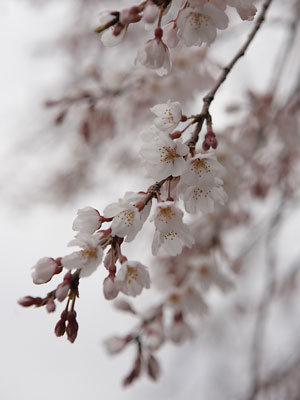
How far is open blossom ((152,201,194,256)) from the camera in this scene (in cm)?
75

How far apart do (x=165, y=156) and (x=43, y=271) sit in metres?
0.32

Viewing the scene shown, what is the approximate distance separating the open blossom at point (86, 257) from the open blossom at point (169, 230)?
0.43ft

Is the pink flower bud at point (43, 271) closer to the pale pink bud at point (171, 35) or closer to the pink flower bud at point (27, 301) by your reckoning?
the pink flower bud at point (27, 301)

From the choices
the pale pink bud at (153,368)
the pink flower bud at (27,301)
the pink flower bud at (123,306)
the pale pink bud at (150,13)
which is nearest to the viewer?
the pale pink bud at (150,13)

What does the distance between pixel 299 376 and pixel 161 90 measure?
1.71 m

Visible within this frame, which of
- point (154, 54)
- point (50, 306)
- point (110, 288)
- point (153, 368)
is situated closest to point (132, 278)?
point (110, 288)

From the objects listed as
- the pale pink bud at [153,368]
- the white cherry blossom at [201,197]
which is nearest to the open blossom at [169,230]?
the white cherry blossom at [201,197]

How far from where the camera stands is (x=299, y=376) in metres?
2.02

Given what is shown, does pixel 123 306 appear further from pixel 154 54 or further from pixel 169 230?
pixel 154 54

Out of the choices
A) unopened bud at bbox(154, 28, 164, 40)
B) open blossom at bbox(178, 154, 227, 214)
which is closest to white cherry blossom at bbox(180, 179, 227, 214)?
open blossom at bbox(178, 154, 227, 214)

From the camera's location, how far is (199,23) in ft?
2.39

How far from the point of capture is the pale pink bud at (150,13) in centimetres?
63

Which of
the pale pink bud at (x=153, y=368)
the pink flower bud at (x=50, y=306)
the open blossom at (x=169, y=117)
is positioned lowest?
the pale pink bud at (x=153, y=368)

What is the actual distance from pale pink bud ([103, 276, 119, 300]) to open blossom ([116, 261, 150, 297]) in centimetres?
1
